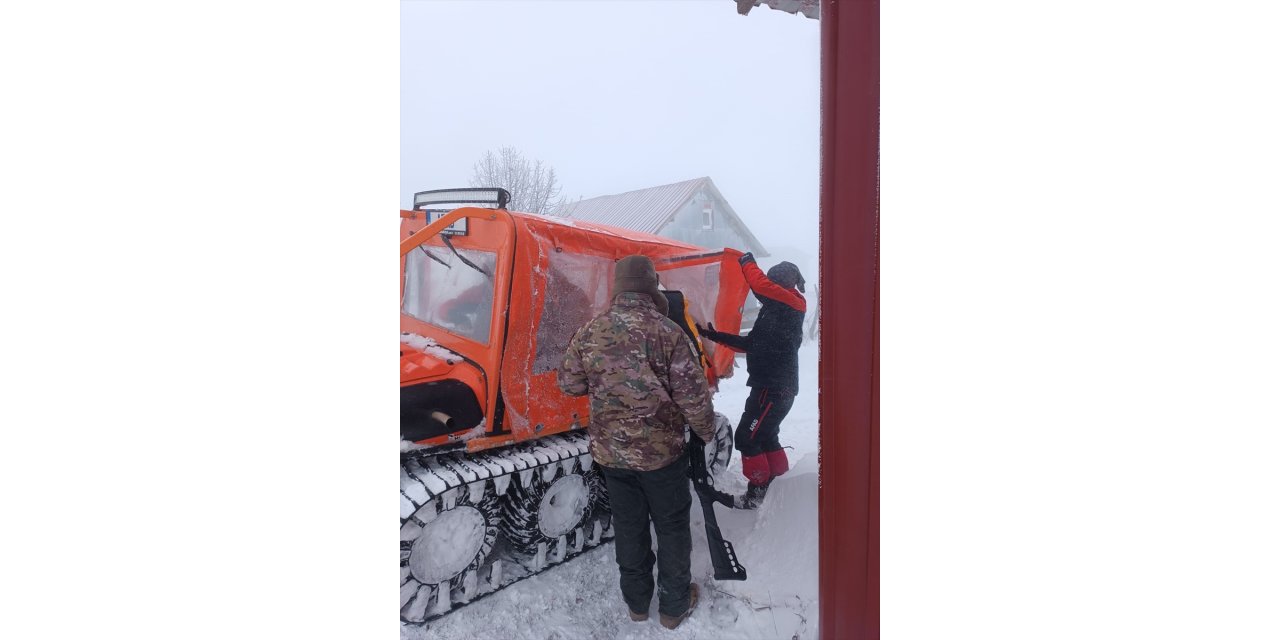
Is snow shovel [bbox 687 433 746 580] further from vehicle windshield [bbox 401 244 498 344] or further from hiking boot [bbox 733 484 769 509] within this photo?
vehicle windshield [bbox 401 244 498 344]

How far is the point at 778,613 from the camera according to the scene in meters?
1.72

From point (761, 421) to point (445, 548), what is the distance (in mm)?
1166

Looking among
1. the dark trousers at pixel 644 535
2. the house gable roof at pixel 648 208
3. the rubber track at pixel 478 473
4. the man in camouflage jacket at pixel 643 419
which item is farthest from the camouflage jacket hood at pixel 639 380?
the rubber track at pixel 478 473

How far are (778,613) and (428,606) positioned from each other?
1148 mm

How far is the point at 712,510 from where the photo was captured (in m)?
1.85

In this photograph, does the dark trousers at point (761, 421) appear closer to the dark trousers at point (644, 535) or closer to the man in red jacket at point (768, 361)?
the man in red jacket at point (768, 361)

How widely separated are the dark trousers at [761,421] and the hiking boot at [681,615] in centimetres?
55

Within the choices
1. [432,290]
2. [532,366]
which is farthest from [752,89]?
[432,290]

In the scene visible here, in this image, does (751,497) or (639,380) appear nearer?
(639,380)

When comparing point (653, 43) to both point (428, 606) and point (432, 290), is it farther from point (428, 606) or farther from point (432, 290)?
point (428, 606)

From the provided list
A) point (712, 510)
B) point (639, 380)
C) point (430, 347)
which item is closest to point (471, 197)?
point (430, 347)

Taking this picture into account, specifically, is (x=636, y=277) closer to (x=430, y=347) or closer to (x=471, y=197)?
(x=471, y=197)
